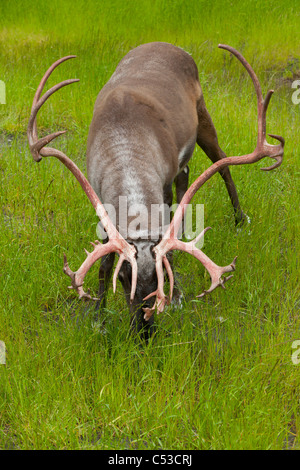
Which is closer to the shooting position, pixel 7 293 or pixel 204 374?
pixel 204 374

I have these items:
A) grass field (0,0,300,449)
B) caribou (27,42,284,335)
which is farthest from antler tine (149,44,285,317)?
grass field (0,0,300,449)

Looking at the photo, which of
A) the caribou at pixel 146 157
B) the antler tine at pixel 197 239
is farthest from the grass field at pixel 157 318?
the antler tine at pixel 197 239

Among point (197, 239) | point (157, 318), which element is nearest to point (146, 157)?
point (197, 239)

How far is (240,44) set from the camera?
8109 mm

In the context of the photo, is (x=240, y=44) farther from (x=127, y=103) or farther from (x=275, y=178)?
(x=127, y=103)

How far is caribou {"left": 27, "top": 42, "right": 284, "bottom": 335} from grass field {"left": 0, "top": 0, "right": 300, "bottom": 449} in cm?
25

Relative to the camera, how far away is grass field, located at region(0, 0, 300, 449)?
10.3 ft

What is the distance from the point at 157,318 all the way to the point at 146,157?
2.96 feet

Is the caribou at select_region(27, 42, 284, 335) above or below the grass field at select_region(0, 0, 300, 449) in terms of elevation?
above

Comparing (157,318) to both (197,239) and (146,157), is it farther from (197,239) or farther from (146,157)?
(146,157)

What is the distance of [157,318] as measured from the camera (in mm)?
3795

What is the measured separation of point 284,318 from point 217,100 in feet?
11.3

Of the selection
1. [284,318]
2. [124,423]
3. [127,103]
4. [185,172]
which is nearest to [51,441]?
[124,423]

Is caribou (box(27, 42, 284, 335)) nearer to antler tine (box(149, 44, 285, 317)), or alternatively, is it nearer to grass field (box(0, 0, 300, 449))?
antler tine (box(149, 44, 285, 317))
